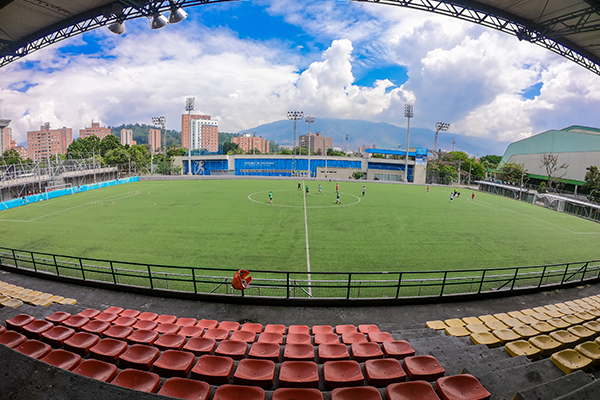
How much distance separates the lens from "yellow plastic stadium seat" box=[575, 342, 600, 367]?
4641 mm

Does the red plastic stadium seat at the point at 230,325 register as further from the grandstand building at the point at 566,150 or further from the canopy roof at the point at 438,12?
the grandstand building at the point at 566,150

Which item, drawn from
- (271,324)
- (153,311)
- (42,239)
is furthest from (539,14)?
(42,239)

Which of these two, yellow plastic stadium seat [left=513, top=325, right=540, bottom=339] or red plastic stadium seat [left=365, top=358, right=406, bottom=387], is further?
yellow plastic stadium seat [left=513, top=325, right=540, bottom=339]

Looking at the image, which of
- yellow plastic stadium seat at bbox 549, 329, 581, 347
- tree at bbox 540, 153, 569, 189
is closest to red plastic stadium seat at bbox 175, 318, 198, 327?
yellow plastic stadium seat at bbox 549, 329, 581, 347

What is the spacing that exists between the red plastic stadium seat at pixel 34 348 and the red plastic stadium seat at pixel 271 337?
11.5 feet

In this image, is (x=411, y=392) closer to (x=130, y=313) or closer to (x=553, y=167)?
(x=130, y=313)

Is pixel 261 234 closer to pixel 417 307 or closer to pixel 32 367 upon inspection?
pixel 417 307

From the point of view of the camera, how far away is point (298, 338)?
233 inches

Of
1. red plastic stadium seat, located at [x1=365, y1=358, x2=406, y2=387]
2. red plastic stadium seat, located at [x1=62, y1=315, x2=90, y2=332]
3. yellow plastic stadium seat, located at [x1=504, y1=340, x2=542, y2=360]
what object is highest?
red plastic stadium seat, located at [x1=365, y1=358, x2=406, y2=387]

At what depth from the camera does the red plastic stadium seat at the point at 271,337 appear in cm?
580

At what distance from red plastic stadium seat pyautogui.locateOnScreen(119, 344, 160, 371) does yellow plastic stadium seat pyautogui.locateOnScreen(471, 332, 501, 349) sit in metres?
6.24

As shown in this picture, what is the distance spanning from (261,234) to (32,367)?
15.9 meters

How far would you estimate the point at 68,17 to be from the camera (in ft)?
44.9

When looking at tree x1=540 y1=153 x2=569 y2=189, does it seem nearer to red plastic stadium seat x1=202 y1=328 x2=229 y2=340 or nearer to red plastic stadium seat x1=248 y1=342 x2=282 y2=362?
red plastic stadium seat x1=248 y1=342 x2=282 y2=362
